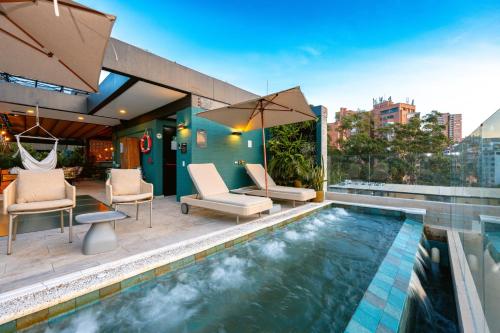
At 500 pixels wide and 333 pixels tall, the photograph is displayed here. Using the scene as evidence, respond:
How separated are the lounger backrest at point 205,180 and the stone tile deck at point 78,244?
53 cm

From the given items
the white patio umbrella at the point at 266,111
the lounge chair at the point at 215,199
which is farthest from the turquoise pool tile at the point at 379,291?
the white patio umbrella at the point at 266,111

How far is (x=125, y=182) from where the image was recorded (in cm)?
429

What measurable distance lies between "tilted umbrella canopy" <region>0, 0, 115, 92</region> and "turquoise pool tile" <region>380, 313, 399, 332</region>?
3331 millimetres

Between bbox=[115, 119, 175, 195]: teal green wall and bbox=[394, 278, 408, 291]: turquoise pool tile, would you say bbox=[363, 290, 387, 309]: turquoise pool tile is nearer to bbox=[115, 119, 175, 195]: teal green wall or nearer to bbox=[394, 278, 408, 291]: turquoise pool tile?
bbox=[394, 278, 408, 291]: turquoise pool tile

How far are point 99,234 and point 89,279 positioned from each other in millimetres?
791

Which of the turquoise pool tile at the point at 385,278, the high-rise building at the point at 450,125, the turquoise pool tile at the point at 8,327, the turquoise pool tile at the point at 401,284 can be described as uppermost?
the high-rise building at the point at 450,125

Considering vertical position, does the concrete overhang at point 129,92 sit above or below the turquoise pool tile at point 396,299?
above

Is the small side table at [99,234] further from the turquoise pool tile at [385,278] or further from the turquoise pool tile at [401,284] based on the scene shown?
the turquoise pool tile at [401,284]

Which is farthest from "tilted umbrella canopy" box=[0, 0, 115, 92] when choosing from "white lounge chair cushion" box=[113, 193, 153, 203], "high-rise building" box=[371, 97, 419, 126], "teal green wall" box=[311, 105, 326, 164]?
"high-rise building" box=[371, 97, 419, 126]

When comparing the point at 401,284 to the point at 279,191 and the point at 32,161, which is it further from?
the point at 32,161

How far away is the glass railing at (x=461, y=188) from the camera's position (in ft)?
5.49

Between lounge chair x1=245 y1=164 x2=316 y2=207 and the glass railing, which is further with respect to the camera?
lounge chair x1=245 y1=164 x2=316 y2=207

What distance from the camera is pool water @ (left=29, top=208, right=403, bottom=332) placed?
69.1 inches

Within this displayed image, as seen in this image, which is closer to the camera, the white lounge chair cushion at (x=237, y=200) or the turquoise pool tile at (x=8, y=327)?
the turquoise pool tile at (x=8, y=327)
